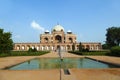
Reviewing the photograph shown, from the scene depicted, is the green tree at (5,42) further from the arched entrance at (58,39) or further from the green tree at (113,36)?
the arched entrance at (58,39)

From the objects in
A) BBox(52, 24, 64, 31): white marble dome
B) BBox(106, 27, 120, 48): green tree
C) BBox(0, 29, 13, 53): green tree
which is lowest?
BBox(0, 29, 13, 53): green tree

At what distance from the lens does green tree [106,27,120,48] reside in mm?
71375

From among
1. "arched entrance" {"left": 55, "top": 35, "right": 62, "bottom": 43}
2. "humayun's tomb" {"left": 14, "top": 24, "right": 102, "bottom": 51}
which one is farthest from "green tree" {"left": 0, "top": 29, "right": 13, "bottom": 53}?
"arched entrance" {"left": 55, "top": 35, "right": 62, "bottom": 43}

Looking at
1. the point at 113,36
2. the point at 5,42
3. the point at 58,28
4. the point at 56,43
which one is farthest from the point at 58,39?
the point at 5,42

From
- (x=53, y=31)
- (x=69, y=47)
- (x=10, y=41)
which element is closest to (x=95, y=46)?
(x=69, y=47)

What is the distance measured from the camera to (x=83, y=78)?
429 inches

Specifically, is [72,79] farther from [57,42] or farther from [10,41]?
[57,42]

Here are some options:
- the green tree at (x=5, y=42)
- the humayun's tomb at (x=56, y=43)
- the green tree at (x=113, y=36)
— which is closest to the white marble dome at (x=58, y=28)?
the humayun's tomb at (x=56, y=43)

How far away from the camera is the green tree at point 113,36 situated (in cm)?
7138

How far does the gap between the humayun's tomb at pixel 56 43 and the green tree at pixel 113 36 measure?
1764 cm

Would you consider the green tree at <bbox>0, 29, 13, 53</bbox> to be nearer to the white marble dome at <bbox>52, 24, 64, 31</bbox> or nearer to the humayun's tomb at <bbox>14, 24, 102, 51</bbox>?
the humayun's tomb at <bbox>14, 24, 102, 51</bbox>

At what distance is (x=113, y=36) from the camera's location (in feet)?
235

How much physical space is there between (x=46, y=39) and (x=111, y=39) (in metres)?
30.9

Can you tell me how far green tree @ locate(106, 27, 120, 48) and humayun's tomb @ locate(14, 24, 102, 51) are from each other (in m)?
17.6
